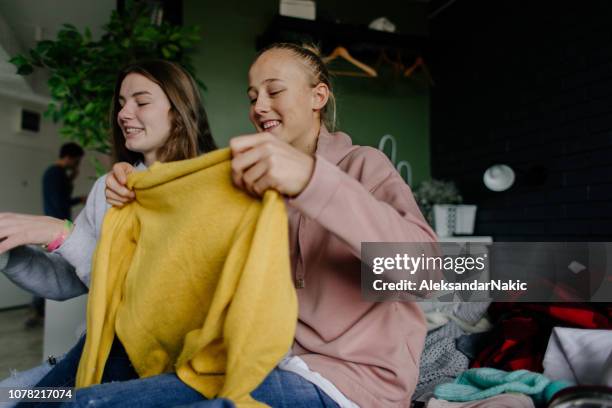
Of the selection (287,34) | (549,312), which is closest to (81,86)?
(287,34)

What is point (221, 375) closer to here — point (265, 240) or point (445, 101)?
point (265, 240)

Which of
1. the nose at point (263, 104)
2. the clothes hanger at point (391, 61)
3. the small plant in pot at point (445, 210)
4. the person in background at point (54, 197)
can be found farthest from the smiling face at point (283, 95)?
the person in background at point (54, 197)

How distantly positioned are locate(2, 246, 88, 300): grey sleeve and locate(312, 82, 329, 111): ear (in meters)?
0.75

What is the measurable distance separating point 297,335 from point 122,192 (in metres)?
0.44

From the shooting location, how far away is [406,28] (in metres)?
3.81

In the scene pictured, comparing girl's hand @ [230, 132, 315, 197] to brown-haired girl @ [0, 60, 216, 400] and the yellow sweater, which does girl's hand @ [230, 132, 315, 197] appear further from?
brown-haired girl @ [0, 60, 216, 400]

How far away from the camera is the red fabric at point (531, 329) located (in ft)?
5.10

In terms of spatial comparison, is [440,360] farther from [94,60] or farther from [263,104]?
[94,60]

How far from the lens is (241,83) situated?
Answer: 335cm

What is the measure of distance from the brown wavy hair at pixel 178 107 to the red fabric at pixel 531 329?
1.22 metres

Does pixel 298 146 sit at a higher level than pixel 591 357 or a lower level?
higher

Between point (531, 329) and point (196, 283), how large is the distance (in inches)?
53.4

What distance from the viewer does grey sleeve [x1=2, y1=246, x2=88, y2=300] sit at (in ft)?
3.53

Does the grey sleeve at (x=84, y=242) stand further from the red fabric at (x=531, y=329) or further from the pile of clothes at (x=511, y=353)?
the red fabric at (x=531, y=329)
